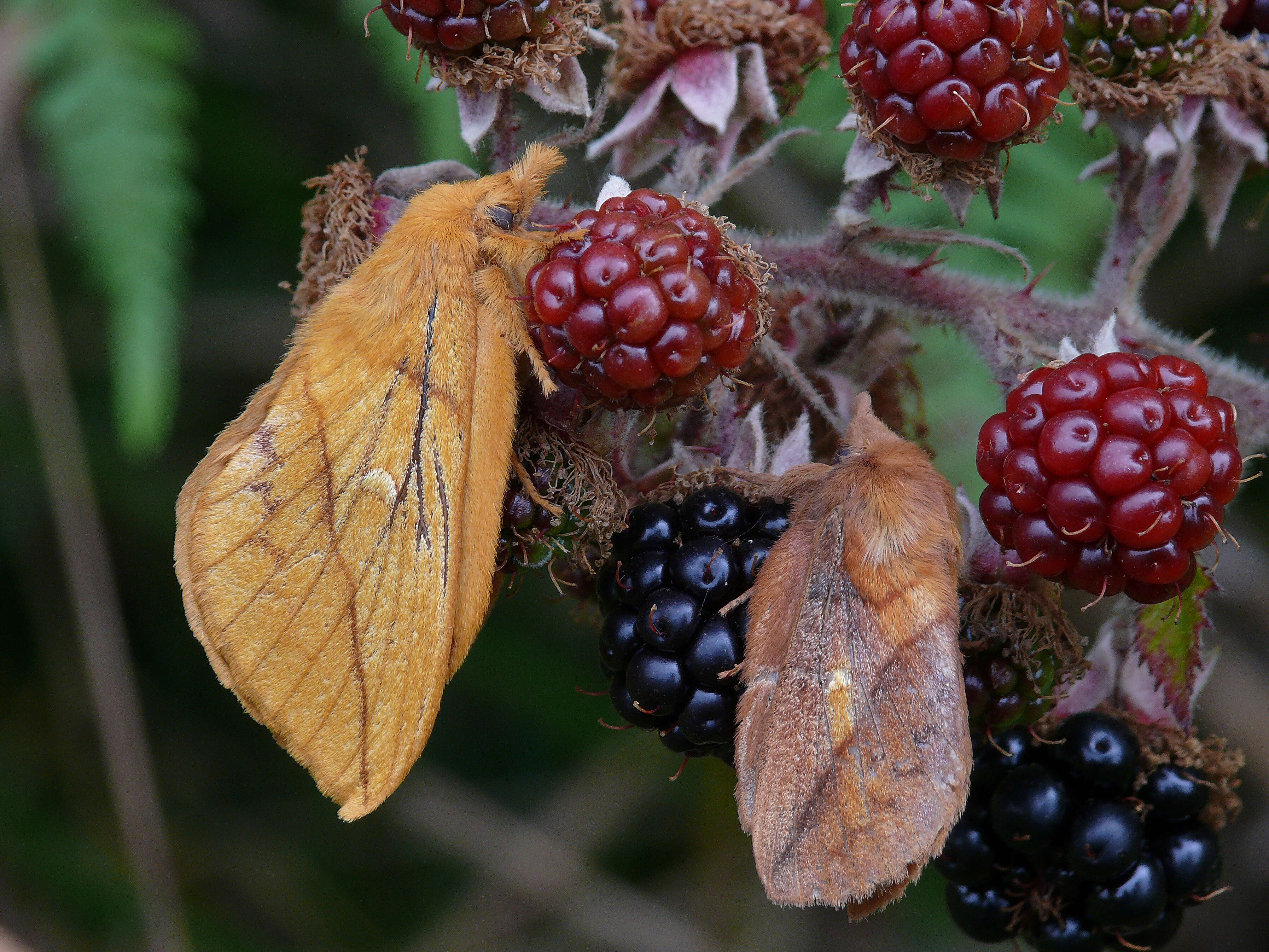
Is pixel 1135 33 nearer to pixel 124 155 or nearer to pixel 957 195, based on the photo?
pixel 957 195

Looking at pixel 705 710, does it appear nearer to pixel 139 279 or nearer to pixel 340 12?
pixel 139 279

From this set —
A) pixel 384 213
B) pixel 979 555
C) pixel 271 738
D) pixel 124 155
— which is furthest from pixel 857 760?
pixel 271 738

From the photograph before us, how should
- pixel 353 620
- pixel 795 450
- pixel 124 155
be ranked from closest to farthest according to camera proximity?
pixel 353 620
pixel 795 450
pixel 124 155

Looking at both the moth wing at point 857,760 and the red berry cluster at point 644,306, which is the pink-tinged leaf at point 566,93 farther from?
the moth wing at point 857,760

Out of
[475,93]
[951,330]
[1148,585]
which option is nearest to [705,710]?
[1148,585]

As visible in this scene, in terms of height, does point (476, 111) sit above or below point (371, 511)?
above

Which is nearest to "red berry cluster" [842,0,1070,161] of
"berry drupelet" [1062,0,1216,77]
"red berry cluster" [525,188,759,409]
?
"berry drupelet" [1062,0,1216,77]

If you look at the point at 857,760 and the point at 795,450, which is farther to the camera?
the point at 795,450

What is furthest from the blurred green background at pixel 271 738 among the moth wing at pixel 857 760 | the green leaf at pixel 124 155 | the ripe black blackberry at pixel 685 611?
the moth wing at pixel 857 760

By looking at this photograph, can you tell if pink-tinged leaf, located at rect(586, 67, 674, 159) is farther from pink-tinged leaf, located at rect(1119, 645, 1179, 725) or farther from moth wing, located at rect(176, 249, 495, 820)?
pink-tinged leaf, located at rect(1119, 645, 1179, 725)
